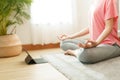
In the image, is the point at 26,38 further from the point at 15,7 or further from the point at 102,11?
the point at 102,11

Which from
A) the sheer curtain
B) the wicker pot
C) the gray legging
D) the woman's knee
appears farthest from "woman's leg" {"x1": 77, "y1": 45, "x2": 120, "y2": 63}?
the sheer curtain

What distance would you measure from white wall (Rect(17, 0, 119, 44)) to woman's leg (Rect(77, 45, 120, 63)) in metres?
1.24

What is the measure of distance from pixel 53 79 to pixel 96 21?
750 millimetres

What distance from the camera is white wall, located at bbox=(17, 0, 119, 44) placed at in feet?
10.2

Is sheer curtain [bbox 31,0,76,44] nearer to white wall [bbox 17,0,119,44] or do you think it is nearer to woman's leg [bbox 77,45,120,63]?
white wall [bbox 17,0,119,44]

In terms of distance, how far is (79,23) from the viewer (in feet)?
10.8

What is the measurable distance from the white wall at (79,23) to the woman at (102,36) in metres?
1.11

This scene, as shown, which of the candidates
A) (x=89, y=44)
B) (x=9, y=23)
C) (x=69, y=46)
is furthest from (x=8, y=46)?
(x=89, y=44)

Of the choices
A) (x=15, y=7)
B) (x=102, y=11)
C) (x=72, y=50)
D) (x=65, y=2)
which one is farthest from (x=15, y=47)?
(x=102, y=11)

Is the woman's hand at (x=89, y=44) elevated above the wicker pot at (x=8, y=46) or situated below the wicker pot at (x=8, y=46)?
above

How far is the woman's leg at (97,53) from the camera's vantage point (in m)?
1.92

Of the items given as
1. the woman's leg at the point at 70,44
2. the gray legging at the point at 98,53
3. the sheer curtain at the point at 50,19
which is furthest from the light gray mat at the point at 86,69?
the sheer curtain at the point at 50,19

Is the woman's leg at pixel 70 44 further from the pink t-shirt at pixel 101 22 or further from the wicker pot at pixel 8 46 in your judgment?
the wicker pot at pixel 8 46

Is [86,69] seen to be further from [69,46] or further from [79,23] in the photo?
[79,23]
